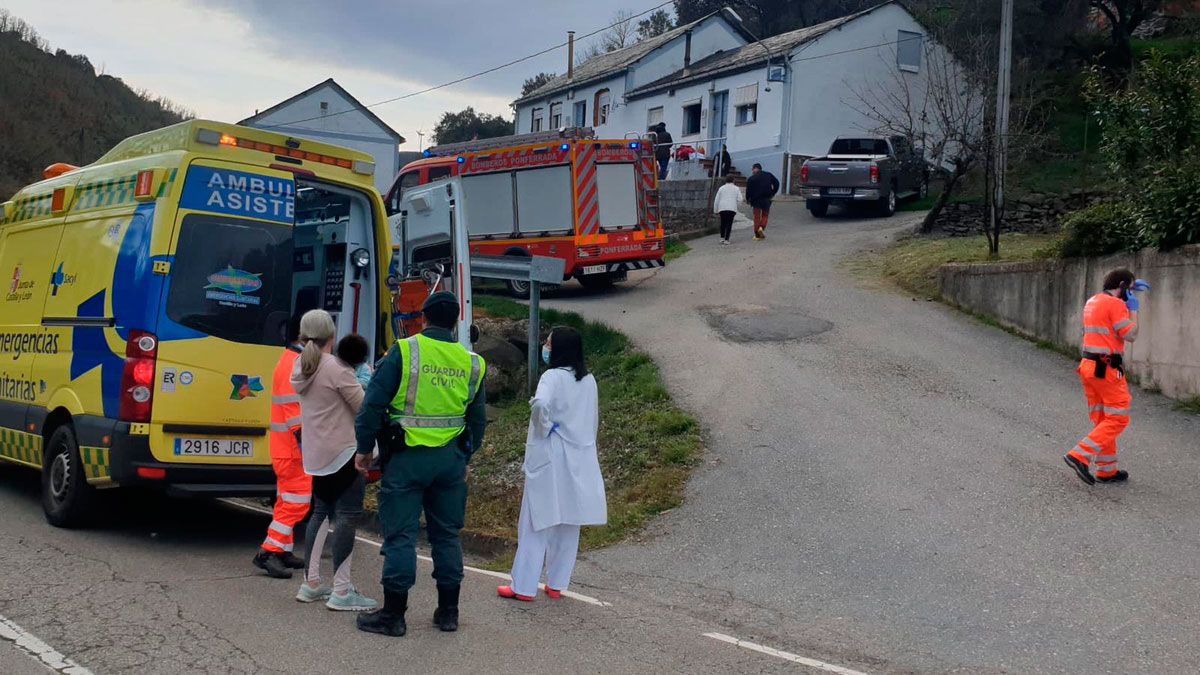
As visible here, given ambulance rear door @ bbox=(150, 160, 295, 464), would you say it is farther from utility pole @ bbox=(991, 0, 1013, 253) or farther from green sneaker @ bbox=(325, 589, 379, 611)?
utility pole @ bbox=(991, 0, 1013, 253)

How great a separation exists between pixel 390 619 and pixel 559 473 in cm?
144

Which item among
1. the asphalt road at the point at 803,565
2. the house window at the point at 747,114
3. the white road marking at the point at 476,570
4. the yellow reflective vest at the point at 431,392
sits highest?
the house window at the point at 747,114

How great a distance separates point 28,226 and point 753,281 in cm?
1207

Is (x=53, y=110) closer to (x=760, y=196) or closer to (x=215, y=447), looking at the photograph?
(x=760, y=196)

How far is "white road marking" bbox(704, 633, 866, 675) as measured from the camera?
562 centimetres

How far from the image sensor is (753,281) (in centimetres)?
1858

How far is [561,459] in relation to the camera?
6680 millimetres

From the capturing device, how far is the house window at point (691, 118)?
36188 millimetres

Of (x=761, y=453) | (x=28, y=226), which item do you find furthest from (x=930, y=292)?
(x=28, y=226)

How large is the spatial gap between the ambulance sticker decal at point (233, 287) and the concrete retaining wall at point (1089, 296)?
9.09 meters

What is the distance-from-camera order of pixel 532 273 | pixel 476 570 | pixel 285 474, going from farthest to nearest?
pixel 532 273, pixel 476 570, pixel 285 474

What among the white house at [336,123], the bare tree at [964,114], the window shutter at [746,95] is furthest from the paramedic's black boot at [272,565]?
the white house at [336,123]

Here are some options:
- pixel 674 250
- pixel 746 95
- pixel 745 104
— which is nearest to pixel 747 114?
pixel 745 104

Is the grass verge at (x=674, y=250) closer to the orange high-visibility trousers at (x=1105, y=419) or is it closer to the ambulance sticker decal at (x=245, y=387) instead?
the orange high-visibility trousers at (x=1105, y=419)
